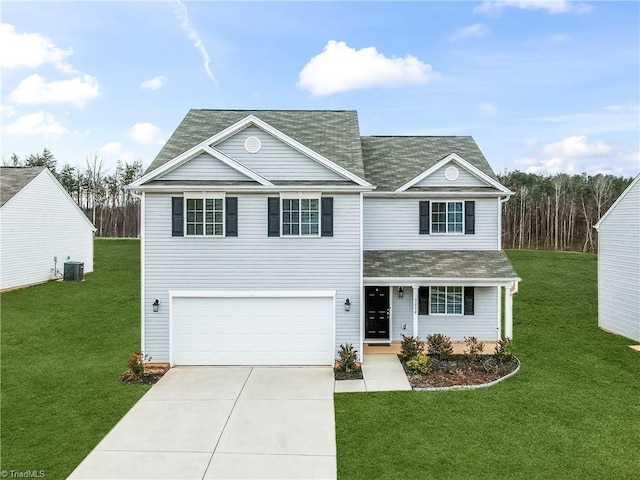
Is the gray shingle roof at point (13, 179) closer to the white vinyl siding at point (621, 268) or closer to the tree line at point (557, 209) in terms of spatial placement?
the white vinyl siding at point (621, 268)

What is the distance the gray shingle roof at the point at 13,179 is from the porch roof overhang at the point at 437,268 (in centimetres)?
2038

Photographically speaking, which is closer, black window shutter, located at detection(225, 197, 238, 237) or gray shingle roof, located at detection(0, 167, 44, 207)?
black window shutter, located at detection(225, 197, 238, 237)

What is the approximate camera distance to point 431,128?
3459 centimetres

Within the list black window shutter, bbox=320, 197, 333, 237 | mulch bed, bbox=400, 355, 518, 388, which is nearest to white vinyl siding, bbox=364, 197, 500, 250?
black window shutter, bbox=320, 197, 333, 237

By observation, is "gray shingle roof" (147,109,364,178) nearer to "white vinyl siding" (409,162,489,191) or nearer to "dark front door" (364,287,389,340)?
"white vinyl siding" (409,162,489,191)

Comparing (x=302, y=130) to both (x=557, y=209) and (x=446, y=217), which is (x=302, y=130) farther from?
(x=557, y=209)

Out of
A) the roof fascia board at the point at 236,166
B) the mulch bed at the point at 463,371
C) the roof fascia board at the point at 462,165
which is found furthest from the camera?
the roof fascia board at the point at 462,165

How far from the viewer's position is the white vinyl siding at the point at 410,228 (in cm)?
1451

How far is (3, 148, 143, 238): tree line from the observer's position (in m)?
55.9

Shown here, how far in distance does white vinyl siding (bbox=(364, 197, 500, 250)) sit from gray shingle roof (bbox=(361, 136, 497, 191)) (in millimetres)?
728

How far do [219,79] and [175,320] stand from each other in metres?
14.0

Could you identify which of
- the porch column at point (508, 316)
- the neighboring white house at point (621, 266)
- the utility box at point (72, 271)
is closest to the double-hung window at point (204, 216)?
the porch column at point (508, 316)

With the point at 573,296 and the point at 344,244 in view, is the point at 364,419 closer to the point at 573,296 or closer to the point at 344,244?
the point at 344,244

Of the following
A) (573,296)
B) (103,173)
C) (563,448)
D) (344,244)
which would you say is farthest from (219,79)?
(103,173)
